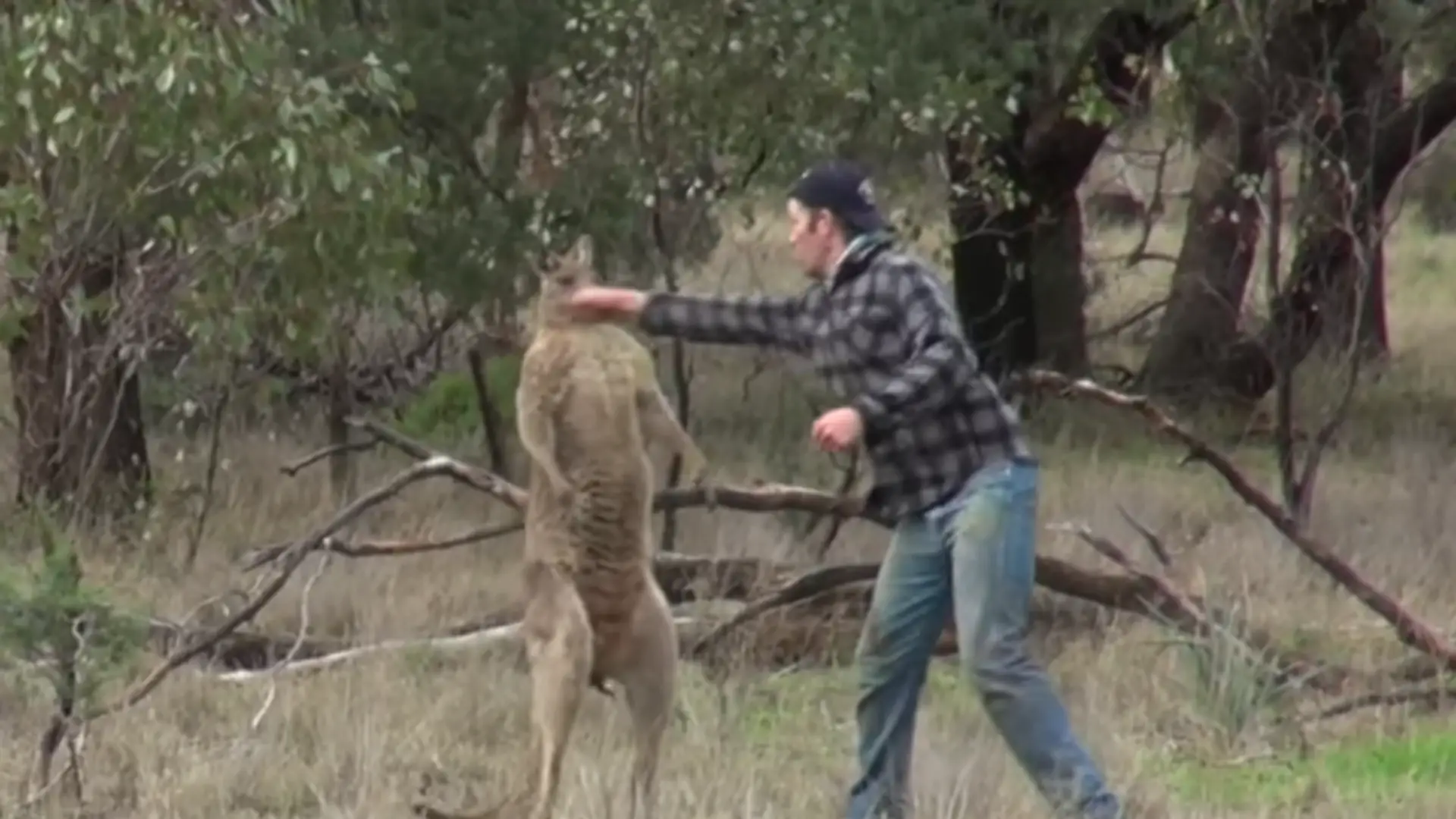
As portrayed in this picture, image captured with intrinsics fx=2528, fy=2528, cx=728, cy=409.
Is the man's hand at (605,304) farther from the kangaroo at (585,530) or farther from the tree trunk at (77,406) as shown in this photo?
the tree trunk at (77,406)

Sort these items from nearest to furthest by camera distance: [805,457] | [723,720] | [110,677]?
[110,677]
[723,720]
[805,457]

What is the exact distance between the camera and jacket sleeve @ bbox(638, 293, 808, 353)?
6.79 m

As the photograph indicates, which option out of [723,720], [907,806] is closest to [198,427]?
[723,720]

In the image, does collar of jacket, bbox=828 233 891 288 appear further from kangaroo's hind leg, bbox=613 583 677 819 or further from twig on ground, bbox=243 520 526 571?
twig on ground, bbox=243 520 526 571

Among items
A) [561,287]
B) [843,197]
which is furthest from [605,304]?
[843,197]

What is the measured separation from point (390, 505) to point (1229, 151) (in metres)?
7.91

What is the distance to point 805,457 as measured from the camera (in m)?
15.9

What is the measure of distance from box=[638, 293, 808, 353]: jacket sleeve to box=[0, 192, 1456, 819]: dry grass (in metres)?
1.31

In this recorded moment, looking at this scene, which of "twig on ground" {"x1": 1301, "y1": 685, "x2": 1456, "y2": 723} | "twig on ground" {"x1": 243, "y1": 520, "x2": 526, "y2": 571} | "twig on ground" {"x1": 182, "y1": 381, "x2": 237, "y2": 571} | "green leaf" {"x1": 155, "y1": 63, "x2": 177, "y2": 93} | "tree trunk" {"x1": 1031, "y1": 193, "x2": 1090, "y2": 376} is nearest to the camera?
"green leaf" {"x1": 155, "y1": 63, "x2": 177, "y2": 93}

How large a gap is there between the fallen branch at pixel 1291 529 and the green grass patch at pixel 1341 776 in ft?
2.16

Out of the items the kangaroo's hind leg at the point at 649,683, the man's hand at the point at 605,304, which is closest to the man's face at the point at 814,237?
the man's hand at the point at 605,304

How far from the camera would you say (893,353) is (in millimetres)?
6602

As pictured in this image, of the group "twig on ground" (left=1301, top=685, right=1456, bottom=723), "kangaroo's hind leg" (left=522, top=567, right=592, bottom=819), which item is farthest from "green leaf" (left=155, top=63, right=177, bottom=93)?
"twig on ground" (left=1301, top=685, right=1456, bottom=723)

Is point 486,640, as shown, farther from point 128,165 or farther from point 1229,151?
point 1229,151
